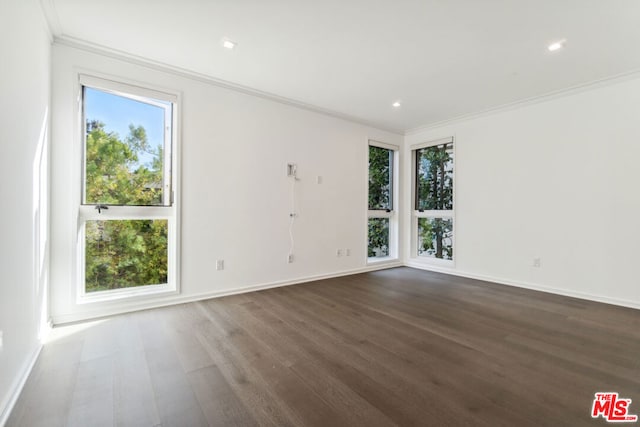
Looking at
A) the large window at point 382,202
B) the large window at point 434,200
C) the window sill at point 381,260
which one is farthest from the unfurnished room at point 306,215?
the large window at point 382,202

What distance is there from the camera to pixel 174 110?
10.4 feet

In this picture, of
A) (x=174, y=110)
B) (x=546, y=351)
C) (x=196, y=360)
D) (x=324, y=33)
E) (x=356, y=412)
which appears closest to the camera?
(x=356, y=412)

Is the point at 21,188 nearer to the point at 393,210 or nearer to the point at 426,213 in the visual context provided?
the point at 393,210

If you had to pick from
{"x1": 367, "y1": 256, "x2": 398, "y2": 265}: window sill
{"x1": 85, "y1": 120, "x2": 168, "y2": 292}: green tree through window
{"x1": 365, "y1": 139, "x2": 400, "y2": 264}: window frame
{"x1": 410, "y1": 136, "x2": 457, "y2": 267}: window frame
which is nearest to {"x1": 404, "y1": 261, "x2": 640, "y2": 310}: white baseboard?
{"x1": 410, "y1": 136, "x2": 457, "y2": 267}: window frame

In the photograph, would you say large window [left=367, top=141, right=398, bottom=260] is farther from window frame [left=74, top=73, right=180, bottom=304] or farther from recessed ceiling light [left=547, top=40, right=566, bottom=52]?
window frame [left=74, top=73, right=180, bottom=304]

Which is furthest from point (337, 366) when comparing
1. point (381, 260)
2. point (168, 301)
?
point (381, 260)

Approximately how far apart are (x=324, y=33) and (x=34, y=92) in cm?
222

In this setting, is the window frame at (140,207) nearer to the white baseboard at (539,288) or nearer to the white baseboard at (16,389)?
the white baseboard at (16,389)

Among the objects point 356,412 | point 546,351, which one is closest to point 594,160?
point 546,351

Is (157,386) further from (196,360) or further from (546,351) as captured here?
(546,351)

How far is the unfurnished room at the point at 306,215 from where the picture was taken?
161 centimetres

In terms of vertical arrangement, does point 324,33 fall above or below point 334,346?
above

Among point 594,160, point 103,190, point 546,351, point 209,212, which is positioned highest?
point 594,160

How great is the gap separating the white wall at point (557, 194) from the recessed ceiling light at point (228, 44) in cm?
370
